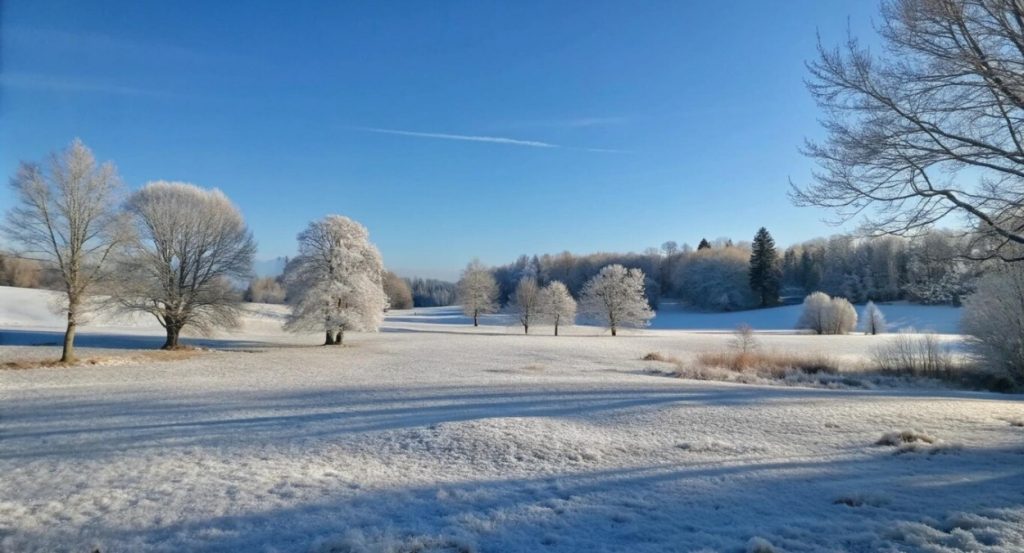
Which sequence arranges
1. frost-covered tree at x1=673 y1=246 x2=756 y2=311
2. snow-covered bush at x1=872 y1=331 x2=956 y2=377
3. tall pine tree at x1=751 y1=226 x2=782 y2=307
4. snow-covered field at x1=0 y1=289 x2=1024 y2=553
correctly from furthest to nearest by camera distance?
frost-covered tree at x1=673 y1=246 x2=756 y2=311
tall pine tree at x1=751 y1=226 x2=782 y2=307
snow-covered bush at x1=872 y1=331 x2=956 y2=377
snow-covered field at x1=0 y1=289 x2=1024 y2=553

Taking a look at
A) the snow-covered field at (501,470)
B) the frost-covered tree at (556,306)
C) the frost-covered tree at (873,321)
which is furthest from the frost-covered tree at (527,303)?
the snow-covered field at (501,470)

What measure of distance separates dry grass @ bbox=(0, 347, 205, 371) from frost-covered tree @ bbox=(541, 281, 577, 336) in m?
39.7

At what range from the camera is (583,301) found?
64562mm

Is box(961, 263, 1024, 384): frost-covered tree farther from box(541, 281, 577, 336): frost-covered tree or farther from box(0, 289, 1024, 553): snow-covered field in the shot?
box(541, 281, 577, 336): frost-covered tree

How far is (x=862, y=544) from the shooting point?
5137mm

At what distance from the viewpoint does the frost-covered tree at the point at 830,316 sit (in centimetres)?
6166

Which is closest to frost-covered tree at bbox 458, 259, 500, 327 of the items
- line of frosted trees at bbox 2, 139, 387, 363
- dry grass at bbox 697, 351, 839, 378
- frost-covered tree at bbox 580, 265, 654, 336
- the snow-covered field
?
frost-covered tree at bbox 580, 265, 654, 336

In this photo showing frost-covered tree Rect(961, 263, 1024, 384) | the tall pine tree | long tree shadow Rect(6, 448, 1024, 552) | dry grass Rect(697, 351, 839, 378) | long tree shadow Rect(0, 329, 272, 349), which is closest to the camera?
long tree shadow Rect(6, 448, 1024, 552)

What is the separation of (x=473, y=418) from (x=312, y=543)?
6387mm

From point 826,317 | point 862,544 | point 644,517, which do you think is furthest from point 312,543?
point 826,317

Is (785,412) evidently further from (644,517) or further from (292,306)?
(292,306)

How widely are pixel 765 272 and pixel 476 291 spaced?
5165 cm

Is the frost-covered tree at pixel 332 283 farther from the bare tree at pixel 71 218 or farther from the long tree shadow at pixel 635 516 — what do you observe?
the long tree shadow at pixel 635 516

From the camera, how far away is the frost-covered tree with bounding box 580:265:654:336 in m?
60.6
